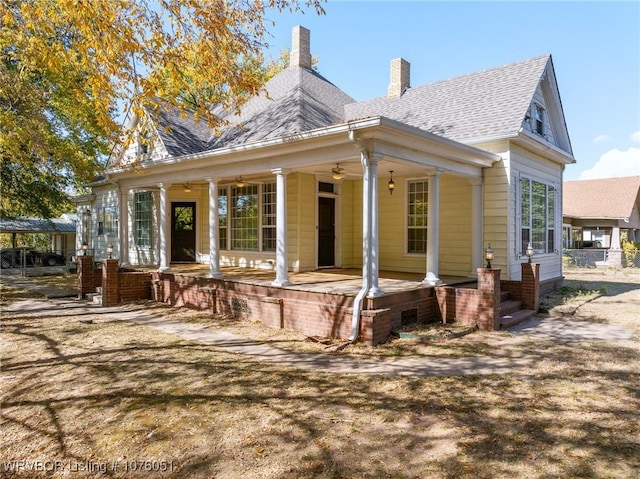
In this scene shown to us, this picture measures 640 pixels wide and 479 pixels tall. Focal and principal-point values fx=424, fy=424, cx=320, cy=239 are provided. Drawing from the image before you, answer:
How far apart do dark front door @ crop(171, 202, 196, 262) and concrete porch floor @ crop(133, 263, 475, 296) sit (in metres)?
1.57

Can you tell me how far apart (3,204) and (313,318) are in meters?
16.0

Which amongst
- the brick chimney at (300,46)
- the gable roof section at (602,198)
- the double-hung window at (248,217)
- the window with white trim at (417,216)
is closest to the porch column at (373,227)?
the window with white trim at (417,216)

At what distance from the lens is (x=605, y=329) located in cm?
787

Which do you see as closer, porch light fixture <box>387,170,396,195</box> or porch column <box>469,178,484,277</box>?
porch column <box>469,178,484,277</box>

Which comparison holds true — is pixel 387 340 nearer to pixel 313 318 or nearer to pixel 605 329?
pixel 313 318

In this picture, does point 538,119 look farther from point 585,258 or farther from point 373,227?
point 585,258

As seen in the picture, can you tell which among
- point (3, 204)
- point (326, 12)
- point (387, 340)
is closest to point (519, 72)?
point (326, 12)

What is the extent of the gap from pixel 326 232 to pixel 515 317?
518 centimetres

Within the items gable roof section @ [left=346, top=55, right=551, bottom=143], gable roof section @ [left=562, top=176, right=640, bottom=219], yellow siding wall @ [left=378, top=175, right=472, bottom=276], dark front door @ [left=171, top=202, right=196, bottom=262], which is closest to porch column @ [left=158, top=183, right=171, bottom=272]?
dark front door @ [left=171, top=202, right=196, bottom=262]

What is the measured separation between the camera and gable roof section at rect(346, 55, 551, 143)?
10231mm

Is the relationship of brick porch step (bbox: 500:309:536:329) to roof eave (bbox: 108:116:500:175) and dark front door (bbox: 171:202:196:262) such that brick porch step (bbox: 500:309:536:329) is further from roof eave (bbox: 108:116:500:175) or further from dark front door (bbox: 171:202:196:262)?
dark front door (bbox: 171:202:196:262)

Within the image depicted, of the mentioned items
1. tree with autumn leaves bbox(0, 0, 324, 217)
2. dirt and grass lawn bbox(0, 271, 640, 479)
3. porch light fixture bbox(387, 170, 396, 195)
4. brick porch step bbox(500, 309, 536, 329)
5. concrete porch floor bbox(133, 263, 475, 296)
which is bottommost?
dirt and grass lawn bbox(0, 271, 640, 479)

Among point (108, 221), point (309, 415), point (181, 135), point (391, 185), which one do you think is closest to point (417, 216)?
point (391, 185)

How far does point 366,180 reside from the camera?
23.5 feet
